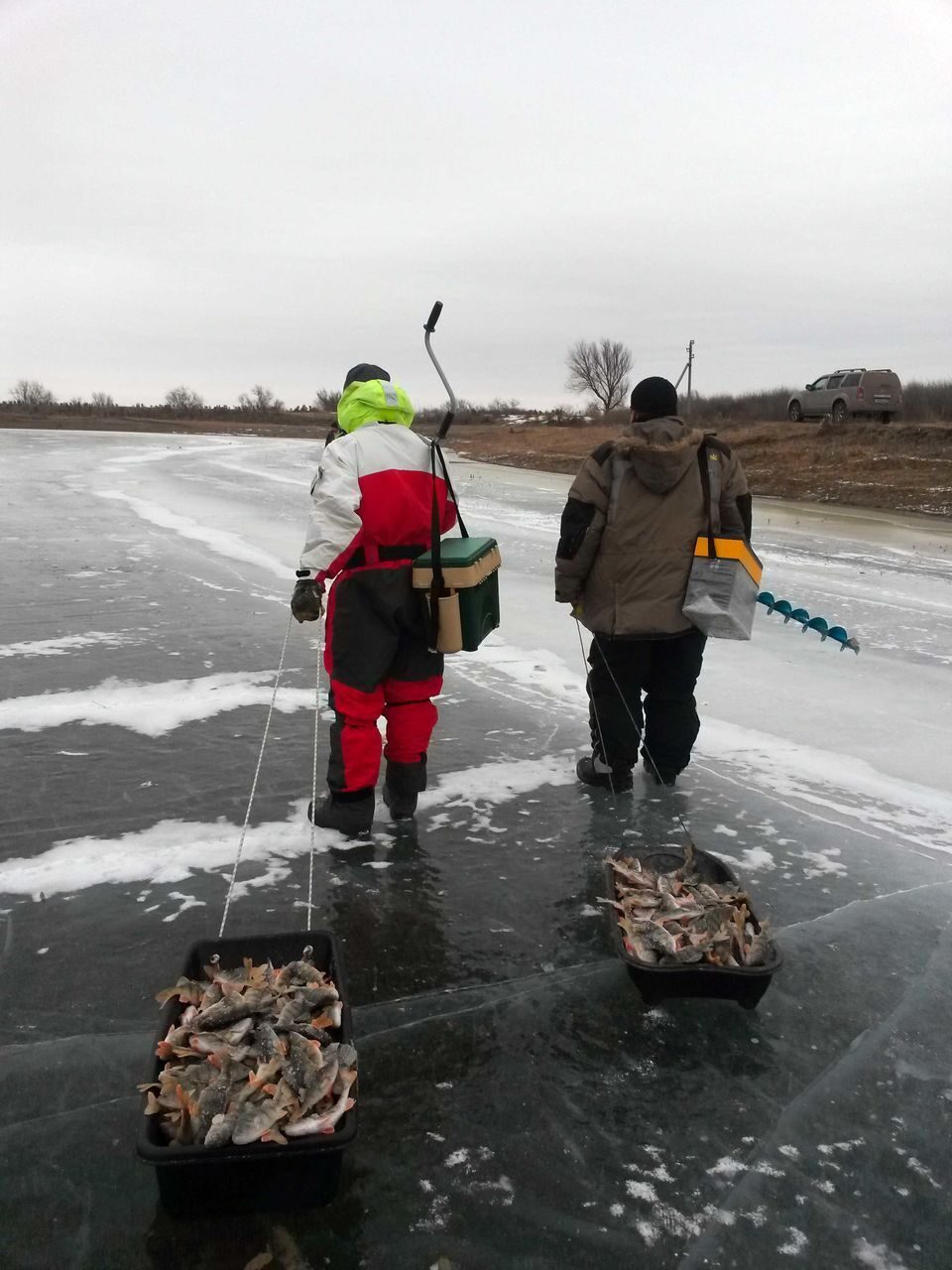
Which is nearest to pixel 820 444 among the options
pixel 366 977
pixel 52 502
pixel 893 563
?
pixel 893 563

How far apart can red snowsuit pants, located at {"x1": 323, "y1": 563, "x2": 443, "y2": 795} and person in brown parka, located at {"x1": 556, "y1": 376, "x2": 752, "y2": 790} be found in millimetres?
787

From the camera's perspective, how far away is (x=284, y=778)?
4207 mm

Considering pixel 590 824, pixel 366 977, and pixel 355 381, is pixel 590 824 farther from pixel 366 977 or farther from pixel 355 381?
pixel 355 381

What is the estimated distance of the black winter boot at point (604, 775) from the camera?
4.19 m

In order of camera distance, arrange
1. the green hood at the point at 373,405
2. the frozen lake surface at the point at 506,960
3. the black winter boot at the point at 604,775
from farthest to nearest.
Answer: the black winter boot at the point at 604,775 < the green hood at the point at 373,405 < the frozen lake surface at the point at 506,960

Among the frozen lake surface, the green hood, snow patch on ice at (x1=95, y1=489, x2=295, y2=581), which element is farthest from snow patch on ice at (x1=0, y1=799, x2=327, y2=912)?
snow patch on ice at (x1=95, y1=489, x2=295, y2=581)

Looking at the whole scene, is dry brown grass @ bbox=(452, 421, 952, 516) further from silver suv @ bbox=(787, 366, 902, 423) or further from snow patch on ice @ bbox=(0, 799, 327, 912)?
snow patch on ice @ bbox=(0, 799, 327, 912)

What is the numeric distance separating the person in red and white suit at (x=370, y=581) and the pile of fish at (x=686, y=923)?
1.14 meters

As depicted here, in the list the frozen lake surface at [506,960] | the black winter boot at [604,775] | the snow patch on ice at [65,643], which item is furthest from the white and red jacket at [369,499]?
the snow patch on ice at [65,643]

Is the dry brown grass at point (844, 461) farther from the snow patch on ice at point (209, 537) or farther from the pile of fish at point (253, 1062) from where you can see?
the pile of fish at point (253, 1062)

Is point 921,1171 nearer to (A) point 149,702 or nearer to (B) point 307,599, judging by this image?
(B) point 307,599

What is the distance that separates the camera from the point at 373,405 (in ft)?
11.5

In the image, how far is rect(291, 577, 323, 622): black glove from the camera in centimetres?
334

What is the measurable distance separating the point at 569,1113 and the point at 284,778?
2.30 m
